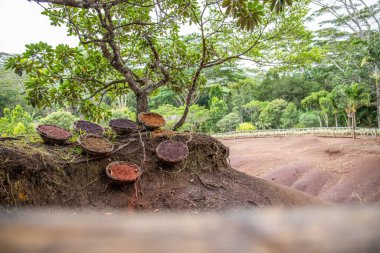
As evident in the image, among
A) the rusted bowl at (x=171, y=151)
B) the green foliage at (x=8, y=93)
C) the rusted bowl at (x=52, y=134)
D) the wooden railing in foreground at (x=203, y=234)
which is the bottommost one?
the rusted bowl at (x=171, y=151)

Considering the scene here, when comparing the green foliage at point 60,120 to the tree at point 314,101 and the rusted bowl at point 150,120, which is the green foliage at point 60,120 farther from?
the tree at point 314,101

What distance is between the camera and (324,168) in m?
7.75

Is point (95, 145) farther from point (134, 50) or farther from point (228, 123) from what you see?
point (228, 123)

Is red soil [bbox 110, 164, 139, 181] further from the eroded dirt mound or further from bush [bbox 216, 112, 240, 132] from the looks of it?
bush [bbox 216, 112, 240, 132]

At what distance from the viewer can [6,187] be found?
2.54m

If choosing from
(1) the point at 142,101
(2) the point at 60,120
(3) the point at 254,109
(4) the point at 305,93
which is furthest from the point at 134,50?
(4) the point at 305,93

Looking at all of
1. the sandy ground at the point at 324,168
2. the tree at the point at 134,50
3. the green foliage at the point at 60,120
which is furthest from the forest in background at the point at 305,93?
the tree at the point at 134,50

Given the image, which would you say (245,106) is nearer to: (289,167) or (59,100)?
(289,167)

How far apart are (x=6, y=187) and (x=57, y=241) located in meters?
2.83

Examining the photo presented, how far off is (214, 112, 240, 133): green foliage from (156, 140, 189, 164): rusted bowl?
13308 millimetres

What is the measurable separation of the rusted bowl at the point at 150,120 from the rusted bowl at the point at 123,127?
15 cm

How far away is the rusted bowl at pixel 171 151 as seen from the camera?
12.0ft

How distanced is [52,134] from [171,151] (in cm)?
153

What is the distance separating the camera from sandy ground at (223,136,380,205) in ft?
21.3
